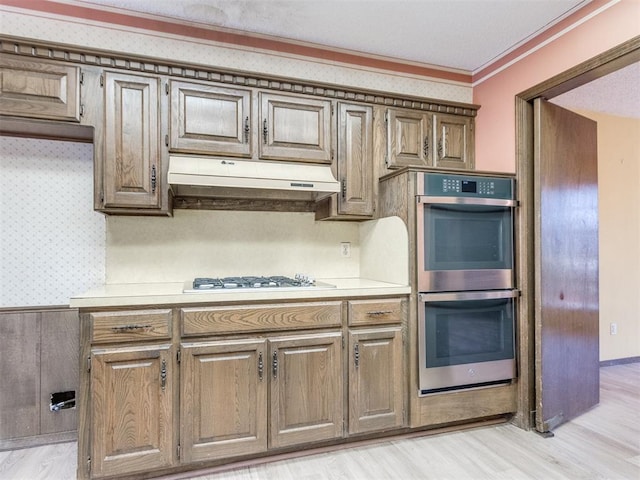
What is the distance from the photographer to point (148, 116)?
7.43ft

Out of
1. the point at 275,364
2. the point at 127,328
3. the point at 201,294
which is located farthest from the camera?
the point at 275,364

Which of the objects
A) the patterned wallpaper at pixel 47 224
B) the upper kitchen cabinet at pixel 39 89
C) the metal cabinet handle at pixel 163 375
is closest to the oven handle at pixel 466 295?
the metal cabinet handle at pixel 163 375

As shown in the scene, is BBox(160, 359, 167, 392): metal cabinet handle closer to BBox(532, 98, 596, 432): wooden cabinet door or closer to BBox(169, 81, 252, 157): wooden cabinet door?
BBox(169, 81, 252, 157): wooden cabinet door

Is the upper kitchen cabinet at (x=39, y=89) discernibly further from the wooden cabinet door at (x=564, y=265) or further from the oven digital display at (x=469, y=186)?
the wooden cabinet door at (x=564, y=265)

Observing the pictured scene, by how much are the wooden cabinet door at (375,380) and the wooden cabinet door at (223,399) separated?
526 millimetres

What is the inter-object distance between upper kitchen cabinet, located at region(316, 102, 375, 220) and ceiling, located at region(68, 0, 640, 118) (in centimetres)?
48

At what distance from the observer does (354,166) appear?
2.68 m

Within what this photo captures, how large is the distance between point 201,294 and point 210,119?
1.09 m

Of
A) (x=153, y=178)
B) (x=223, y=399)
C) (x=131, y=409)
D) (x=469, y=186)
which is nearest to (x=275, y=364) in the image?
(x=223, y=399)

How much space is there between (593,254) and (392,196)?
61.5 inches

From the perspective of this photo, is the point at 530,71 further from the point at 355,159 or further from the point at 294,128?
the point at 294,128

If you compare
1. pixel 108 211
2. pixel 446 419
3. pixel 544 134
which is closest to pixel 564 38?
pixel 544 134

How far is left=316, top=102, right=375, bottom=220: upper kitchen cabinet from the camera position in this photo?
104 inches

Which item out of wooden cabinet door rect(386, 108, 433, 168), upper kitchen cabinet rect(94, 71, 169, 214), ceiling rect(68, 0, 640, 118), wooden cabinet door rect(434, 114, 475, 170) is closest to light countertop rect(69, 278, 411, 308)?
upper kitchen cabinet rect(94, 71, 169, 214)
